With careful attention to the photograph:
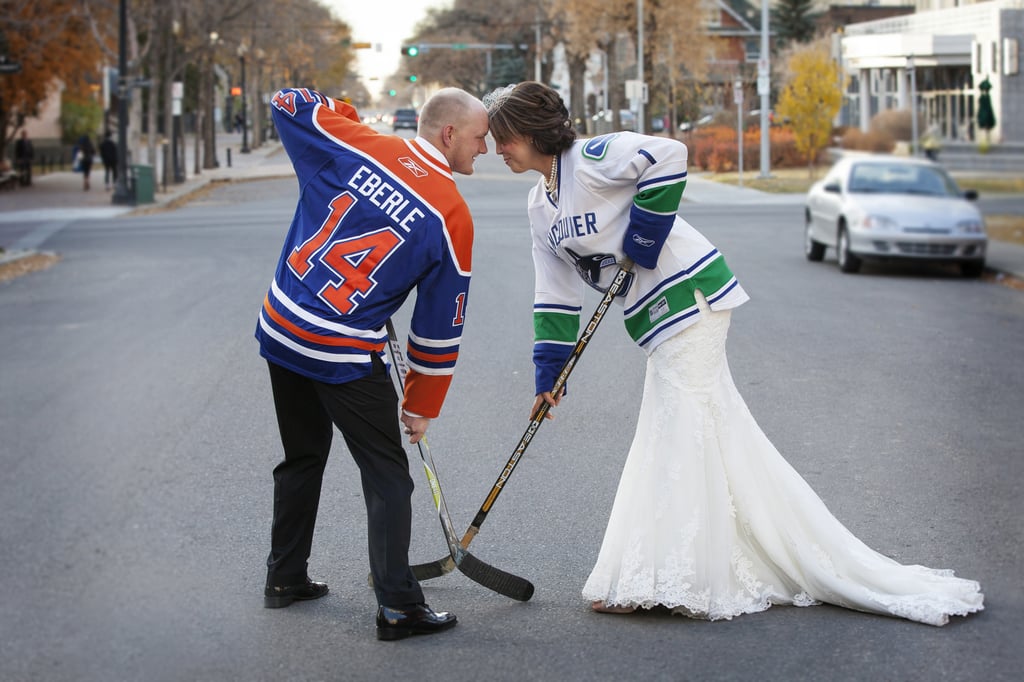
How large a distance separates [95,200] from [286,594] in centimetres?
3064

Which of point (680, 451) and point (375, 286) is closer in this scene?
point (375, 286)

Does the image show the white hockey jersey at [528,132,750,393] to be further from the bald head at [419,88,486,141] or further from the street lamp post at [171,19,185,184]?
the street lamp post at [171,19,185,184]

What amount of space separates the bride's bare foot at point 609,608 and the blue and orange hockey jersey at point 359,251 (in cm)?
101

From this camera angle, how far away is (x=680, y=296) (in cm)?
478

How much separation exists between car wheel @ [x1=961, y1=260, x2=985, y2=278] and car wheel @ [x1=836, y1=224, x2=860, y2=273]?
129 cm

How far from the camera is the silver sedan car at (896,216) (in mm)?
16172

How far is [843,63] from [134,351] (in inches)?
2199

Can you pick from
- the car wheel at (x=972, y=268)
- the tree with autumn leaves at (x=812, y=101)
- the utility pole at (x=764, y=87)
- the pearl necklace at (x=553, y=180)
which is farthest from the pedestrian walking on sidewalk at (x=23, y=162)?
the pearl necklace at (x=553, y=180)

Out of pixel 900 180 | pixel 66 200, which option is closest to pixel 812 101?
pixel 66 200

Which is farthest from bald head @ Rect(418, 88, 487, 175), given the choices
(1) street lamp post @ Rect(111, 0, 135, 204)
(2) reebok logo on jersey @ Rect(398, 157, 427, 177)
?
(1) street lamp post @ Rect(111, 0, 135, 204)

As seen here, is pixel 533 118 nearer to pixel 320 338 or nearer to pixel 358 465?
pixel 320 338

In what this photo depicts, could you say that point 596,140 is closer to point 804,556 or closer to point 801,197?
point 804,556

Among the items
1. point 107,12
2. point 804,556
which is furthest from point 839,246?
point 107,12

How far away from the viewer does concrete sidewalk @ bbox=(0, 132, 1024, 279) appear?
20.0m
